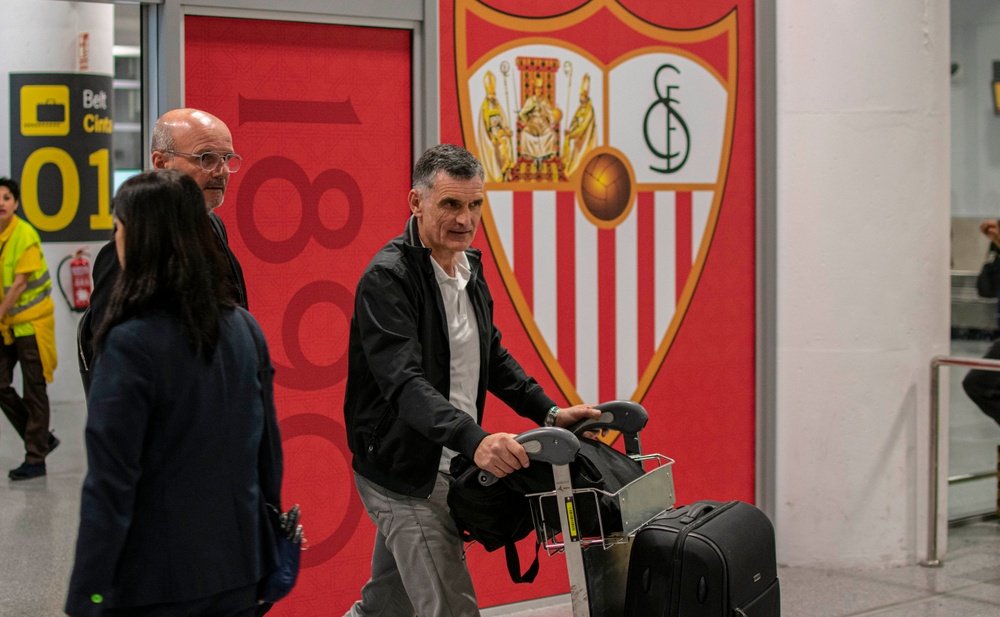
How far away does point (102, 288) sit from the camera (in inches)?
114

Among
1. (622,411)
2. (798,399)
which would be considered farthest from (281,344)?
(798,399)

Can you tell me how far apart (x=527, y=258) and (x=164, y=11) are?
163 centimetres

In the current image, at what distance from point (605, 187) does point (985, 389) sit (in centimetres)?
224

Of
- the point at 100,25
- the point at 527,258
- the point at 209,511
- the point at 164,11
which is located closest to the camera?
the point at 209,511

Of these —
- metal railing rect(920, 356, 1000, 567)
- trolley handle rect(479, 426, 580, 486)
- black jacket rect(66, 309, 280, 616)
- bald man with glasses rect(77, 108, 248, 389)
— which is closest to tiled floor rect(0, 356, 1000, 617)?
metal railing rect(920, 356, 1000, 567)

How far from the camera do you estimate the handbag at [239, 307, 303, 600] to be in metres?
2.67

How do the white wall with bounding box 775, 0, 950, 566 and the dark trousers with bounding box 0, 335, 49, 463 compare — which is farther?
the dark trousers with bounding box 0, 335, 49, 463

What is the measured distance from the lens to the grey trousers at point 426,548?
10.7 ft

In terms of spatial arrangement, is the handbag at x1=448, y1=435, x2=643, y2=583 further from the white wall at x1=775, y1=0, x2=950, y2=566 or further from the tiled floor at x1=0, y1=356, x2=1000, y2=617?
the white wall at x1=775, y1=0, x2=950, y2=566

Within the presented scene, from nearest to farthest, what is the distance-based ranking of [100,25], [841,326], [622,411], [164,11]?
[622,411]
[164,11]
[841,326]
[100,25]

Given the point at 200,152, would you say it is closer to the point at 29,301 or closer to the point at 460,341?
the point at 460,341

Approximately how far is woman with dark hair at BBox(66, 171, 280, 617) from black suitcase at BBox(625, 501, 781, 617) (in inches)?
45.3

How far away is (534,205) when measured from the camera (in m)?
4.89

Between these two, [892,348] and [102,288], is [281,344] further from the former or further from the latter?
[892,348]
